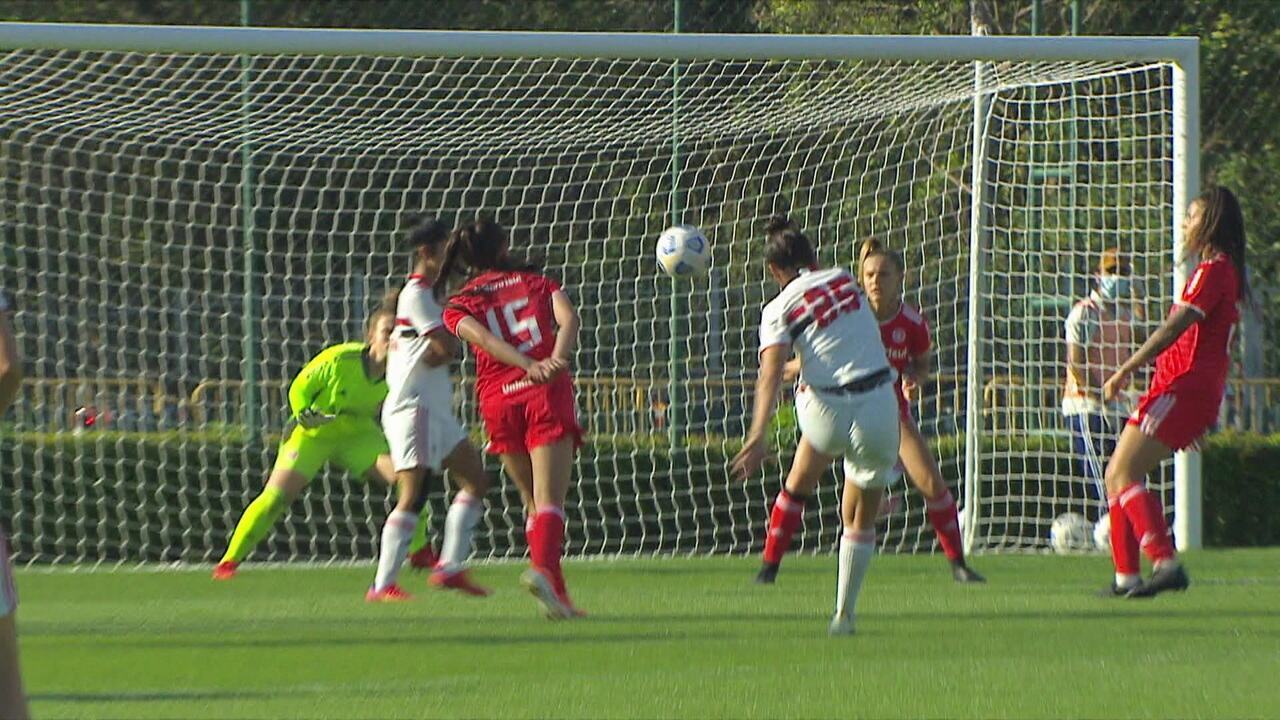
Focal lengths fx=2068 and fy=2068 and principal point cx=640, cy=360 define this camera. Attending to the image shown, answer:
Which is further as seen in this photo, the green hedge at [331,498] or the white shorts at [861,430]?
the green hedge at [331,498]

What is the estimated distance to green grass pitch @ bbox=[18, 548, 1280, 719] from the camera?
6371mm

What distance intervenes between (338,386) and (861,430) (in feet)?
11.9

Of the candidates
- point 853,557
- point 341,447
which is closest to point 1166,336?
point 853,557

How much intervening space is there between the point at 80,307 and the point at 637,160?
3.87 metres

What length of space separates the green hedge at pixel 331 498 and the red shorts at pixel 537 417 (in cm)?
392

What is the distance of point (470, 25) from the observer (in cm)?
1669

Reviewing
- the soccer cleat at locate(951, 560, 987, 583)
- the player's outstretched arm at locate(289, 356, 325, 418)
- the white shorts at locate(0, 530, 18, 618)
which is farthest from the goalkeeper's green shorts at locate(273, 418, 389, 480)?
the white shorts at locate(0, 530, 18, 618)

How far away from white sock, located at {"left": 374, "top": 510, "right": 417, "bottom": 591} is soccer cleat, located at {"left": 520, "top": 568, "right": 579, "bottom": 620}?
2.66 ft

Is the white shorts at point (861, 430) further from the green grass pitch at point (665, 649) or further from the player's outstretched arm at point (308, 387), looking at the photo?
the player's outstretched arm at point (308, 387)

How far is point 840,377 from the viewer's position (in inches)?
304

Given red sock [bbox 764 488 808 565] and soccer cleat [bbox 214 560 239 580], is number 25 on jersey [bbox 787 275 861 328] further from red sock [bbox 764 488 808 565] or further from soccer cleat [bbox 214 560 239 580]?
soccer cleat [bbox 214 560 239 580]

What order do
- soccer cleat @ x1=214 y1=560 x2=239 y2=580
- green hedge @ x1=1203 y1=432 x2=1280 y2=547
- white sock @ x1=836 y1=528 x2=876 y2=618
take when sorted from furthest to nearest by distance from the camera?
green hedge @ x1=1203 y1=432 x2=1280 y2=547, soccer cleat @ x1=214 y1=560 x2=239 y2=580, white sock @ x1=836 y1=528 x2=876 y2=618

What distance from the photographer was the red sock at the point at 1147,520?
880cm

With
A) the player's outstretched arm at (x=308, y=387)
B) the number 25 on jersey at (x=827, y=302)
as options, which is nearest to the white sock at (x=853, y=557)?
the number 25 on jersey at (x=827, y=302)
